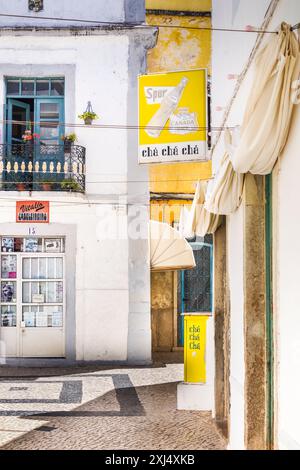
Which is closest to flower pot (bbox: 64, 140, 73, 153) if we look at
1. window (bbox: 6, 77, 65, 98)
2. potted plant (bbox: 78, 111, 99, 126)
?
potted plant (bbox: 78, 111, 99, 126)

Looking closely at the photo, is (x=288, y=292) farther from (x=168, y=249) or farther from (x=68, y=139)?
(x=68, y=139)

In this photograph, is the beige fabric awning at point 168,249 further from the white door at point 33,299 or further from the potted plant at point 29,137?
the potted plant at point 29,137

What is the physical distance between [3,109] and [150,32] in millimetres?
3015

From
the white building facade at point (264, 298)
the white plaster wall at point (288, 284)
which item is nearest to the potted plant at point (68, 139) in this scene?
the white building facade at point (264, 298)

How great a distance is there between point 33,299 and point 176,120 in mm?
5586

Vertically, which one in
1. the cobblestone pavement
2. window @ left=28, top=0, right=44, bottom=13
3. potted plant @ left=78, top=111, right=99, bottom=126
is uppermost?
window @ left=28, top=0, right=44, bottom=13

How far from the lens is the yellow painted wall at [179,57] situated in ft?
42.2

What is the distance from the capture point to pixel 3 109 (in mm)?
11922

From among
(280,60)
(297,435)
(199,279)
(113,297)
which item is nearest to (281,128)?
(280,60)

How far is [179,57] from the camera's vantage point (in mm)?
12906

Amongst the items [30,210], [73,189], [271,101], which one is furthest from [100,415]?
[30,210]

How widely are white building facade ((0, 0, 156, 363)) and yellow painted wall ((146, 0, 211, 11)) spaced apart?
3.01ft

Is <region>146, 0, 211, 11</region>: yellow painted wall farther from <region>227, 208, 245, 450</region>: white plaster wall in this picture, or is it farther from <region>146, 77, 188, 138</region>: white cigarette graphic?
<region>227, 208, 245, 450</region>: white plaster wall

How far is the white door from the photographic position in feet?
38.2
